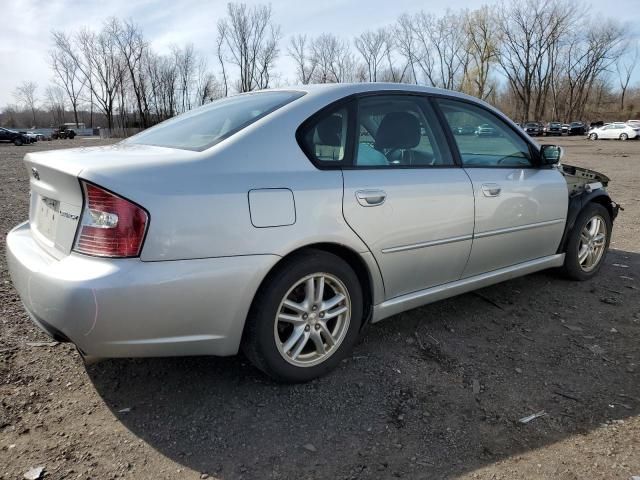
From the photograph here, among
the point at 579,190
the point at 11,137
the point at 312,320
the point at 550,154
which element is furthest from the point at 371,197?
the point at 11,137

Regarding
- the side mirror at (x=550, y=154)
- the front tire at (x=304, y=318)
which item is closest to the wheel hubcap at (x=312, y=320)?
the front tire at (x=304, y=318)

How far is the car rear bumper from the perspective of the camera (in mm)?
1993

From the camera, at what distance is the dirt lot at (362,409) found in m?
2.03

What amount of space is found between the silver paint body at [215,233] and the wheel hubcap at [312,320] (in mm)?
214

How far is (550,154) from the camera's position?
3.75 m

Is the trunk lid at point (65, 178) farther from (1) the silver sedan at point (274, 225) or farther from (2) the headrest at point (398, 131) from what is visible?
(2) the headrest at point (398, 131)

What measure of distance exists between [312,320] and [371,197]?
73cm

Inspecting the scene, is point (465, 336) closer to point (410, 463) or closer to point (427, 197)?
point (427, 197)

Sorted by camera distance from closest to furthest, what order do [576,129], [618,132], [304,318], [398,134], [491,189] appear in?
[304,318]
[398,134]
[491,189]
[618,132]
[576,129]

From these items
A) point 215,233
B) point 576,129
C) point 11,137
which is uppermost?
point 576,129

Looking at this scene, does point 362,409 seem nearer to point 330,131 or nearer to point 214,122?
point 330,131

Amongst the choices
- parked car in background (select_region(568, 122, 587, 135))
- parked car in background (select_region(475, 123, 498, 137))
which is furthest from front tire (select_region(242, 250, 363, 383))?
parked car in background (select_region(568, 122, 587, 135))

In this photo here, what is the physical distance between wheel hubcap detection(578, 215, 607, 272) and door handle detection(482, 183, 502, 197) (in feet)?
4.49

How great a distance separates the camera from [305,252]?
2.46 metres
